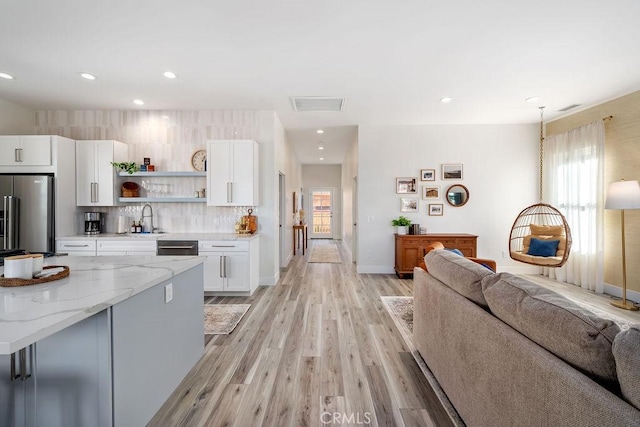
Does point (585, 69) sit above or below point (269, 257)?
above

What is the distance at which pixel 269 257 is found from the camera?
4582 millimetres

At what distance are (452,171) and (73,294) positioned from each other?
18.1ft

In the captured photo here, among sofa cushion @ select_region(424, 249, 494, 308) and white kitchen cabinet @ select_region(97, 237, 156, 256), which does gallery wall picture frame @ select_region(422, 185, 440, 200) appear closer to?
sofa cushion @ select_region(424, 249, 494, 308)

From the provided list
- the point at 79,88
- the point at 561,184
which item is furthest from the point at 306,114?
the point at 561,184

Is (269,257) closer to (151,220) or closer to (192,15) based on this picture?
(151,220)

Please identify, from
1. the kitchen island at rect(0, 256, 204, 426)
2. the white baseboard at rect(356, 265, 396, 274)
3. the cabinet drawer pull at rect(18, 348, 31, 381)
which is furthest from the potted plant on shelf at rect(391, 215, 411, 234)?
the cabinet drawer pull at rect(18, 348, 31, 381)

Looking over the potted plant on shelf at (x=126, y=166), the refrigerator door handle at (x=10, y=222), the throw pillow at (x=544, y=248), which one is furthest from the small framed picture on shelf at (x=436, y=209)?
the refrigerator door handle at (x=10, y=222)

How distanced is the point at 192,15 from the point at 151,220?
320 cm

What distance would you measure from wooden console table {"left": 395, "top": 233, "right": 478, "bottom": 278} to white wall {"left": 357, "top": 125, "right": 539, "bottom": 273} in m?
0.43

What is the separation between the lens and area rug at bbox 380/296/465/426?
1.76 metres

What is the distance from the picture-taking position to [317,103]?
423 cm


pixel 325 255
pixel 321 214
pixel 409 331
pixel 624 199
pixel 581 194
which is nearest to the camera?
pixel 409 331

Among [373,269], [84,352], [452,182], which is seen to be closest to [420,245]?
[373,269]

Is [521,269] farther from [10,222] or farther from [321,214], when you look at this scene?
[10,222]
